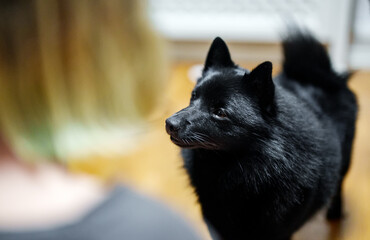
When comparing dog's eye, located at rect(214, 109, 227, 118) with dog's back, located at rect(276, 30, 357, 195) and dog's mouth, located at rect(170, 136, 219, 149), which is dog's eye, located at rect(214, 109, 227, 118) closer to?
dog's mouth, located at rect(170, 136, 219, 149)

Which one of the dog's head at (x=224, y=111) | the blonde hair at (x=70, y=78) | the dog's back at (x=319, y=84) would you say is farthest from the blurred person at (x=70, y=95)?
the dog's back at (x=319, y=84)

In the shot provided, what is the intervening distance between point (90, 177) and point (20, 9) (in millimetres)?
215

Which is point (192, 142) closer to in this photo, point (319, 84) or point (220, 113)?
point (220, 113)

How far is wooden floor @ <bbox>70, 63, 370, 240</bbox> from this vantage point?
2.00ft

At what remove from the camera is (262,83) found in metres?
0.50

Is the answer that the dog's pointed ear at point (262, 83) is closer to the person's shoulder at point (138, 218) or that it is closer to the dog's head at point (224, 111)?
the dog's head at point (224, 111)

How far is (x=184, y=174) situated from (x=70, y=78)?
215mm

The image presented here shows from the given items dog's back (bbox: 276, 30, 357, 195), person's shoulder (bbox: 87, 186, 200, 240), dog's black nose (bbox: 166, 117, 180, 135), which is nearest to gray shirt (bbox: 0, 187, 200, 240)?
person's shoulder (bbox: 87, 186, 200, 240)

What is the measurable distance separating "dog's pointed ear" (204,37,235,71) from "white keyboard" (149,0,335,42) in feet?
0.63

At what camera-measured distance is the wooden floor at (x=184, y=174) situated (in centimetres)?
61

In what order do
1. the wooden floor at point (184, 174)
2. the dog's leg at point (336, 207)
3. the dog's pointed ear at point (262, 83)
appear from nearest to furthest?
the dog's pointed ear at point (262, 83) → the wooden floor at point (184, 174) → the dog's leg at point (336, 207)

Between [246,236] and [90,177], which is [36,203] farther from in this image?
[246,236]

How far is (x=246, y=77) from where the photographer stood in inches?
19.8

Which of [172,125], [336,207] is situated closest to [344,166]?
[336,207]
